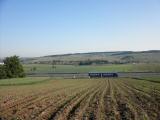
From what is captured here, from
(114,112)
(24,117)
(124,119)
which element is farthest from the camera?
(114,112)

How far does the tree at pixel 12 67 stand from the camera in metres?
75.7

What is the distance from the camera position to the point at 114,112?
17.0m

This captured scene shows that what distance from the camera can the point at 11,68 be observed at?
7675cm

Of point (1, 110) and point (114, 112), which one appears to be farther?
point (1, 110)

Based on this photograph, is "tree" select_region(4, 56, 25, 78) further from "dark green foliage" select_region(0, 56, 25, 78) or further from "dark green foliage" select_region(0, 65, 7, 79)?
"dark green foliage" select_region(0, 65, 7, 79)

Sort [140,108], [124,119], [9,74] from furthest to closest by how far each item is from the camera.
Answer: [9,74] → [140,108] → [124,119]

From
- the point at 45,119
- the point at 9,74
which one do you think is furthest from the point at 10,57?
the point at 45,119

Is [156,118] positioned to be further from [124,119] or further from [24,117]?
[24,117]

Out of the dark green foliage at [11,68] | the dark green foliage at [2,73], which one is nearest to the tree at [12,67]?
the dark green foliage at [11,68]

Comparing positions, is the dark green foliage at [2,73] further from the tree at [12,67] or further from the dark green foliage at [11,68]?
the tree at [12,67]

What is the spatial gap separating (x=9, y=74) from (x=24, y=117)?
61075 mm

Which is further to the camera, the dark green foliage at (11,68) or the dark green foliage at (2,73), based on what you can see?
the dark green foliage at (11,68)

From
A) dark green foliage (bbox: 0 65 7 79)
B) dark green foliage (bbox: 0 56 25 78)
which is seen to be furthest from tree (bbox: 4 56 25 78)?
dark green foliage (bbox: 0 65 7 79)

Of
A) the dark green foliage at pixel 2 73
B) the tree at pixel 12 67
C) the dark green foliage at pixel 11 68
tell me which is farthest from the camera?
the tree at pixel 12 67
